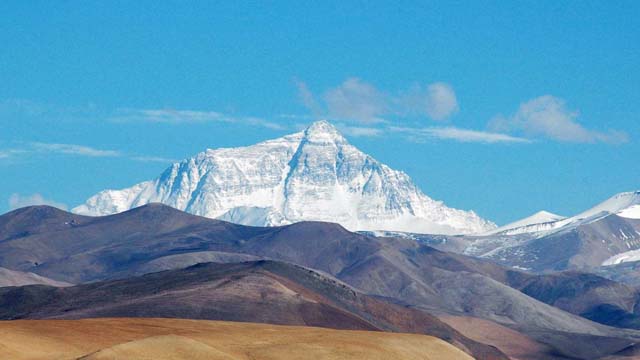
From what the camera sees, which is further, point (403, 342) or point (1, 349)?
point (403, 342)

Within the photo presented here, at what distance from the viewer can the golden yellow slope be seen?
109 meters

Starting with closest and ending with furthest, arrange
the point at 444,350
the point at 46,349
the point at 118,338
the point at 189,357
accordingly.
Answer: the point at 189,357 → the point at 46,349 → the point at 118,338 → the point at 444,350

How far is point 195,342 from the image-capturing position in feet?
365

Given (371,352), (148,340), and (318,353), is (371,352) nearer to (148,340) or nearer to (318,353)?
(318,353)

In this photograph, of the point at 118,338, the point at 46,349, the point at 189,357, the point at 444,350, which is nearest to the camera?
the point at 189,357

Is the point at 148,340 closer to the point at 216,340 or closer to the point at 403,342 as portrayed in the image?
the point at 216,340

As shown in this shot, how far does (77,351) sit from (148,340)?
11.9 metres

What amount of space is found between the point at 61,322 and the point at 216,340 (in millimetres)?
19353

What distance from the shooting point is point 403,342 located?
134250 mm

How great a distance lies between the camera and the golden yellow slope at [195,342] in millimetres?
108625

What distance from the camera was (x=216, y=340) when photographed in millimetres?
123438

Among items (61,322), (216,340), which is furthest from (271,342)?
(61,322)

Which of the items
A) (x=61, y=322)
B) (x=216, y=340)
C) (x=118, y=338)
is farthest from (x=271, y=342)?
(x=61, y=322)

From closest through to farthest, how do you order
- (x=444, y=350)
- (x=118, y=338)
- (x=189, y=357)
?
(x=189, y=357) → (x=118, y=338) → (x=444, y=350)
